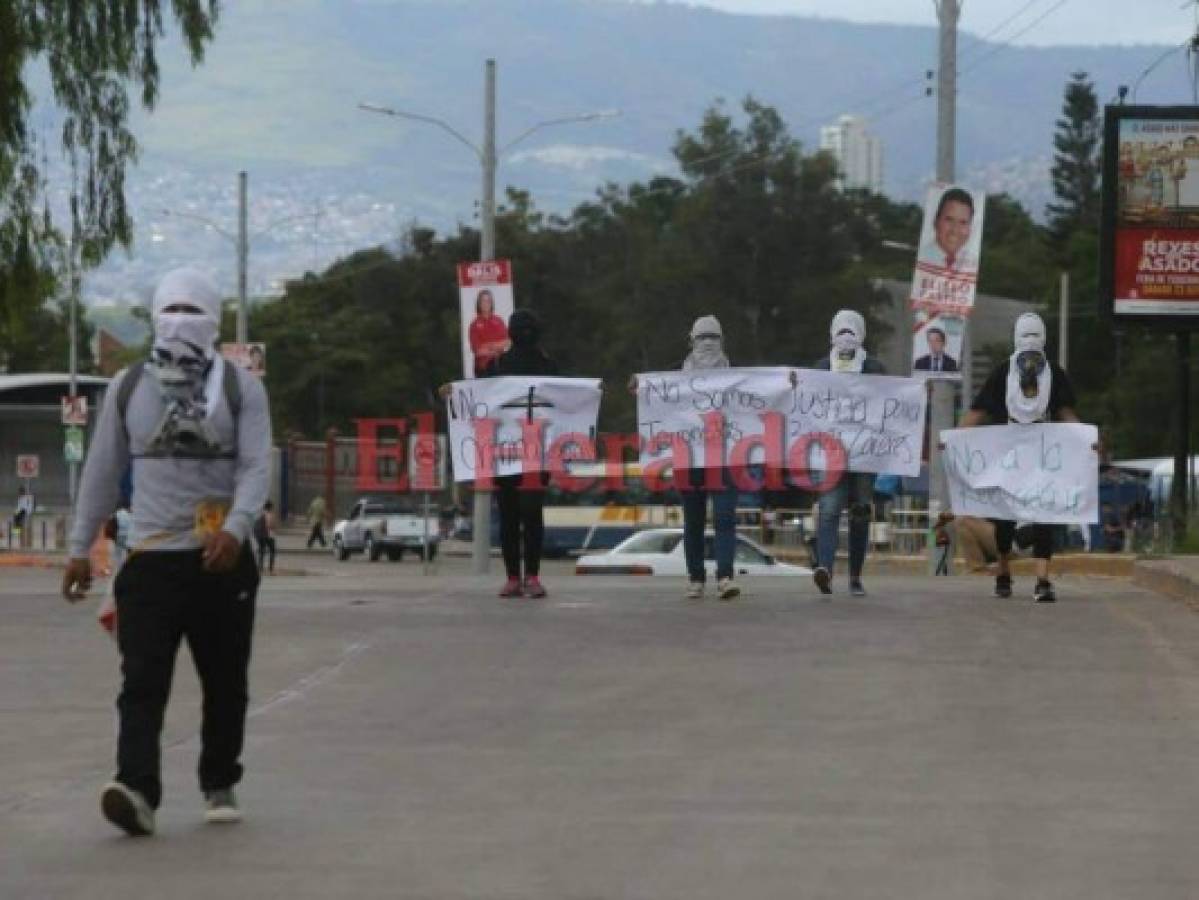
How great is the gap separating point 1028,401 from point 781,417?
1995 mm

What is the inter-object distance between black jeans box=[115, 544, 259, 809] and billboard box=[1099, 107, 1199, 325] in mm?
18308

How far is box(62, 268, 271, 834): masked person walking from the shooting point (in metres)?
8.66

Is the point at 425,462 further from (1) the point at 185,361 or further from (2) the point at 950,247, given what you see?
(1) the point at 185,361

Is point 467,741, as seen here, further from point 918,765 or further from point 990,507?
point 990,507

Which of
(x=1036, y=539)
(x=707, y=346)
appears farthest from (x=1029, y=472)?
(x=707, y=346)

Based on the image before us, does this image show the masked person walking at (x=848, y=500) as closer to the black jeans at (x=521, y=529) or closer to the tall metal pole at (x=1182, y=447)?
the black jeans at (x=521, y=529)

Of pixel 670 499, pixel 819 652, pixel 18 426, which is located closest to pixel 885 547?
pixel 670 499

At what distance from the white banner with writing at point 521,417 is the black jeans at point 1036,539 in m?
3.10

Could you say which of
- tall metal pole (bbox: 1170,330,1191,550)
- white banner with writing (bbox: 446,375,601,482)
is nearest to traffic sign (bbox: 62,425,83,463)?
tall metal pole (bbox: 1170,330,1191,550)

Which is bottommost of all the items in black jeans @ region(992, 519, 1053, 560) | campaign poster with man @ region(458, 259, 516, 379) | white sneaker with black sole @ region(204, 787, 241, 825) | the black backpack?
white sneaker with black sole @ region(204, 787, 241, 825)

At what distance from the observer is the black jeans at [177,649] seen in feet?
28.1

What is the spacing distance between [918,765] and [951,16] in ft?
79.6

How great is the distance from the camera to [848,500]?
18.4 m

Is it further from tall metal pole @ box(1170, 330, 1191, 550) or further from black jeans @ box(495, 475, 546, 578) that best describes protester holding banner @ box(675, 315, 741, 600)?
tall metal pole @ box(1170, 330, 1191, 550)
